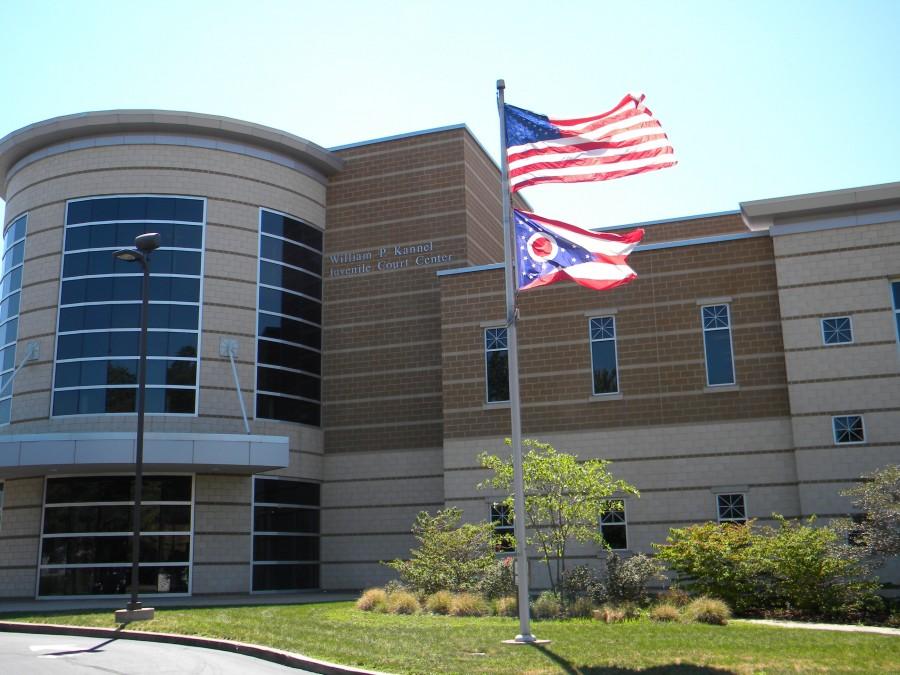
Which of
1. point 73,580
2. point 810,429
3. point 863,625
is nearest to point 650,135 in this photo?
point 863,625

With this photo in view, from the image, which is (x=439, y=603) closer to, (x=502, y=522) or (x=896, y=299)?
(x=502, y=522)

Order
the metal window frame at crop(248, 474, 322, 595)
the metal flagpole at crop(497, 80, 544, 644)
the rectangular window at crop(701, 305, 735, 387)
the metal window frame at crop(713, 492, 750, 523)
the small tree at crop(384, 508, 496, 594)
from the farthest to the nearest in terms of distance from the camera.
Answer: the metal window frame at crop(248, 474, 322, 595) < the rectangular window at crop(701, 305, 735, 387) < the metal window frame at crop(713, 492, 750, 523) < the small tree at crop(384, 508, 496, 594) < the metal flagpole at crop(497, 80, 544, 644)

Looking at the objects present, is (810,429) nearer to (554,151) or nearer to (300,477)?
(554,151)

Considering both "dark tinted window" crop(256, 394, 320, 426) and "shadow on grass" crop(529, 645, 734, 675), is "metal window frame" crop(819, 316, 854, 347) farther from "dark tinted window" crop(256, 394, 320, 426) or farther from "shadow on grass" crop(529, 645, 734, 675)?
"dark tinted window" crop(256, 394, 320, 426)

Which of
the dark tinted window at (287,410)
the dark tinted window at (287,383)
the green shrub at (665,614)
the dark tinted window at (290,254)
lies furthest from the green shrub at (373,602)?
the dark tinted window at (290,254)

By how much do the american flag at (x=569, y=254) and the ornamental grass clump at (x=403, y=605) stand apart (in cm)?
1006

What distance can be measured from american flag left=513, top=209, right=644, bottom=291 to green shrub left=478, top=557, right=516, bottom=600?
33.2 ft

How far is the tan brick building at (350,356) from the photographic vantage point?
1080 inches

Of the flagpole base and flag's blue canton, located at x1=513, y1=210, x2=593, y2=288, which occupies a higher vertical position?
flag's blue canton, located at x1=513, y1=210, x2=593, y2=288

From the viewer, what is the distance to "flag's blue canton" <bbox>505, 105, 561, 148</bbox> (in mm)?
18094

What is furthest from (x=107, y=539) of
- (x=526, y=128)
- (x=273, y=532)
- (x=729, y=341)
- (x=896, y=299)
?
(x=896, y=299)

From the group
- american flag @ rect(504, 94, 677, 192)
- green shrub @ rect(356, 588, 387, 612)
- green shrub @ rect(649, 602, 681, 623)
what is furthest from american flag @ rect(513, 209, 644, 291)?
green shrub @ rect(356, 588, 387, 612)

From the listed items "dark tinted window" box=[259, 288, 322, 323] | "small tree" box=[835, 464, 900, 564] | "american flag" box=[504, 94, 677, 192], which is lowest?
"small tree" box=[835, 464, 900, 564]

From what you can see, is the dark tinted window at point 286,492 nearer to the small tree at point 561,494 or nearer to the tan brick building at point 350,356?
the tan brick building at point 350,356
